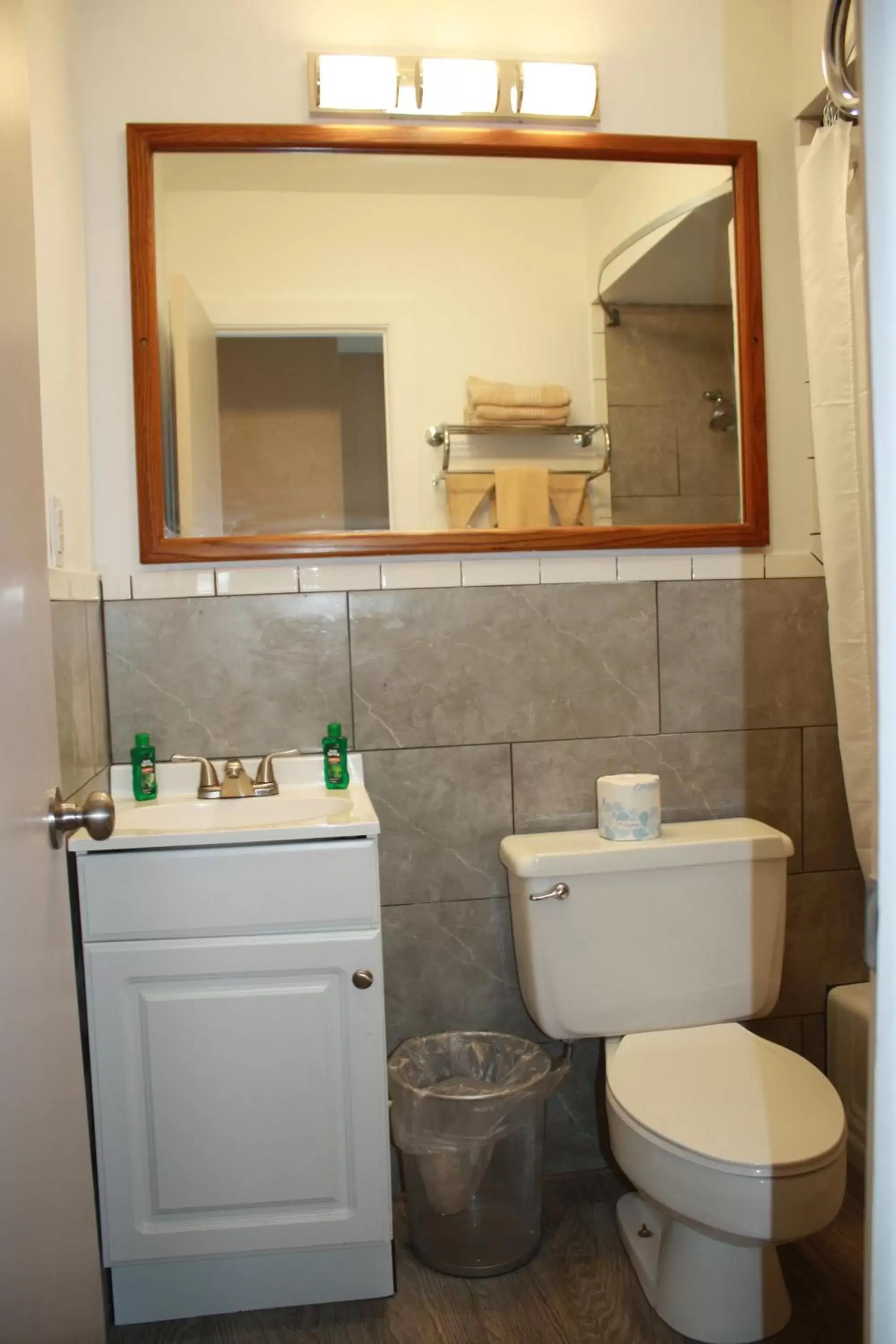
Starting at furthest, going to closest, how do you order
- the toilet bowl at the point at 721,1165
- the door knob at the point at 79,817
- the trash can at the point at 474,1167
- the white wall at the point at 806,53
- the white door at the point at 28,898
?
the white wall at the point at 806,53 → the trash can at the point at 474,1167 → the toilet bowl at the point at 721,1165 → the door knob at the point at 79,817 → the white door at the point at 28,898

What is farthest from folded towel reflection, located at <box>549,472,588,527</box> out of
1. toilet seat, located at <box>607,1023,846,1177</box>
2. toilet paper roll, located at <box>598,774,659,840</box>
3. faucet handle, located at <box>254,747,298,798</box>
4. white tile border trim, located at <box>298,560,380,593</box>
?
toilet seat, located at <box>607,1023,846,1177</box>

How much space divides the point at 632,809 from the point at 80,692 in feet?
3.40

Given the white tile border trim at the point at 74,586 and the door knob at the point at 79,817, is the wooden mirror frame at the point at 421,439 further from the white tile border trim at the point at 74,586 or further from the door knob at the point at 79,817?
the door knob at the point at 79,817

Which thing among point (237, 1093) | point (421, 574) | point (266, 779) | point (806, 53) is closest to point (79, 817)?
point (237, 1093)

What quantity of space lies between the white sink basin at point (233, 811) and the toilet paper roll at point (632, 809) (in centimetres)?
52

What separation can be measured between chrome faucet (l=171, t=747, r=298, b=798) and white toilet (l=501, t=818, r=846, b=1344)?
1.58 feet

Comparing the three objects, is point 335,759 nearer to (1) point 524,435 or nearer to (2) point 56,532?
(2) point 56,532

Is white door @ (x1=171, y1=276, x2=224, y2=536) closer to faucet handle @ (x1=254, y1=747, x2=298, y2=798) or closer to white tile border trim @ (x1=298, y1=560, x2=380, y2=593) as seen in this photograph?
white tile border trim @ (x1=298, y1=560, x2=380, y2=593)

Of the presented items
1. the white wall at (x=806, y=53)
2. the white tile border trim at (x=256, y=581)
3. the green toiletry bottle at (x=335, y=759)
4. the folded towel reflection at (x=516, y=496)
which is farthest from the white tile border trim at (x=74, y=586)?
the white wall at (x=806, y=53)

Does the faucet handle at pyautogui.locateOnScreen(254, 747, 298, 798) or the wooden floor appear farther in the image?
the faucet handle at pyautogui.locateOnScreen(254, 747, 298, 798)

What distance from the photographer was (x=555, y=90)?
78.5 inches

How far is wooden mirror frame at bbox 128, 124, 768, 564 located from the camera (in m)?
1.91

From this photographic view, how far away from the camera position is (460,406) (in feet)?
6.66

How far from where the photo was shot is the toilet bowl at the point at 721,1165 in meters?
1.42
